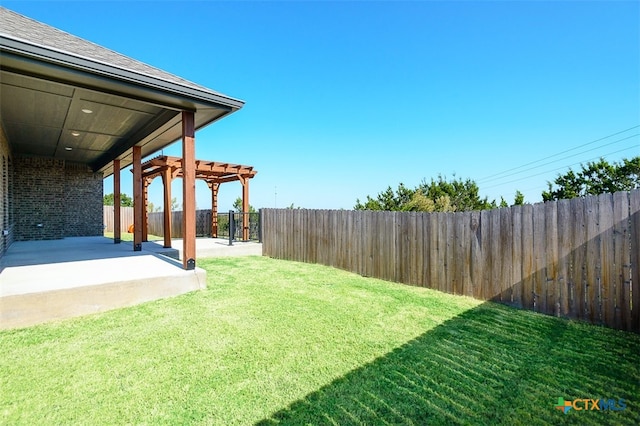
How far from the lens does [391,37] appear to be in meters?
10.8

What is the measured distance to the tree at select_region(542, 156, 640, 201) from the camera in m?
19.7

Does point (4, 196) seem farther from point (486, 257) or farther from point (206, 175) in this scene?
point (486, 257)

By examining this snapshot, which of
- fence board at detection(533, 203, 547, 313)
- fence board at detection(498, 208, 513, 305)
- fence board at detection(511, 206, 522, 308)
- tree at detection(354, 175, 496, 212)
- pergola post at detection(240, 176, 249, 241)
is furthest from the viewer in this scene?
tree at detection(354, 175, 496, 212)

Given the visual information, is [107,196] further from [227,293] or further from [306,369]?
[306,369]

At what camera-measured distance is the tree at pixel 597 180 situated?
19656mm

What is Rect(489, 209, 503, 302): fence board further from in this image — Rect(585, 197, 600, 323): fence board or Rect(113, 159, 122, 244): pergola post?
Rect(113, 159, 122, 244): pergola post

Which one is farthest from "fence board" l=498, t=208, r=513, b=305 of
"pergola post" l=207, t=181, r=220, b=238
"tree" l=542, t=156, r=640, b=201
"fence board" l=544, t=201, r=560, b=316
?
"tree" l=542, t=156, r=640, b=201

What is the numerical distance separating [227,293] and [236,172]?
25.2ft

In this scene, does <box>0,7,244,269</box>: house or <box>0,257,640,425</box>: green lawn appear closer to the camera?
<box>0,257,640,425</box>: green lawn

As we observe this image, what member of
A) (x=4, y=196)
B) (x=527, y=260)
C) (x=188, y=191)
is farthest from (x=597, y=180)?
(x=4, y=196)

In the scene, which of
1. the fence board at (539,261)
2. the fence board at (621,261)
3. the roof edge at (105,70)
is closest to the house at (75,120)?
the roof edge at (105,70)

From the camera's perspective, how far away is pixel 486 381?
240cm

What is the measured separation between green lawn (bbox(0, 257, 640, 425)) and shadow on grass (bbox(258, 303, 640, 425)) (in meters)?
0.01

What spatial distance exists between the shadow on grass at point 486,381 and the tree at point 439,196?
1750 centimetres
